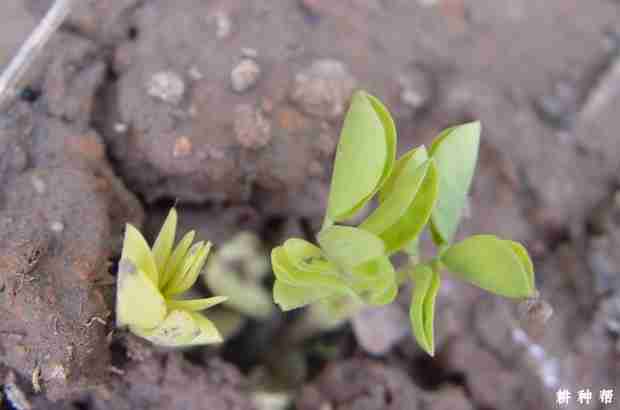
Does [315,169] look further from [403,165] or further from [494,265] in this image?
[494,265]

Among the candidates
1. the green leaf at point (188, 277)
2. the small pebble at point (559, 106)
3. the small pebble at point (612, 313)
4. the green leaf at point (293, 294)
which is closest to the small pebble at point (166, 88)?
the green leaf at point (188, 277)

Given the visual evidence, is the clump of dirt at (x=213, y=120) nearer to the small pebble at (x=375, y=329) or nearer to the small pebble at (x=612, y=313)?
the small pebble at (x=375, y=329)

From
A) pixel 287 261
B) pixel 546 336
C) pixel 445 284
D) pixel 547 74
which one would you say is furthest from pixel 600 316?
pixel 287 261

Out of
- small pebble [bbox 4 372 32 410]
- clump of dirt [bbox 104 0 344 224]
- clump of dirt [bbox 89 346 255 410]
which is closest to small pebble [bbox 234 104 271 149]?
clump of dirt [bbox 104 0 344 224]

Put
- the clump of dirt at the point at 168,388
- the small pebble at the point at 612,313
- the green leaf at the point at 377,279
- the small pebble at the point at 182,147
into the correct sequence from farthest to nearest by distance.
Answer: the small pebble at the point at 612,313
the small pebble at the point at 182,147
the clump of dirt at the point at 168,388
the green leaf at the point at 377,279

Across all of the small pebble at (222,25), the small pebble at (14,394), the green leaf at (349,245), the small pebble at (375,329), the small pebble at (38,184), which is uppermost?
the small pebble at (222,25)

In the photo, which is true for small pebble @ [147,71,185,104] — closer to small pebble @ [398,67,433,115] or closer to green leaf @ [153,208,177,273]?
green leaf @ [153,208,177,273]

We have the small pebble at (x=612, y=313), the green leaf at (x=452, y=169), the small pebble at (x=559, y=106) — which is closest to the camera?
the green leaf at (x=452, y=169)

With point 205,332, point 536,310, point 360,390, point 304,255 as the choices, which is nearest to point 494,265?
point 536,310
